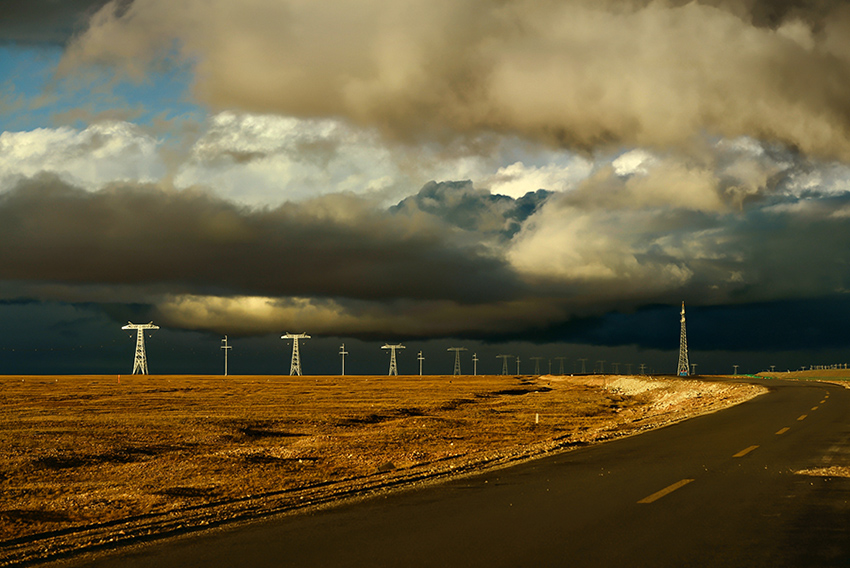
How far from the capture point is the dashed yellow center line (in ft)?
39.2

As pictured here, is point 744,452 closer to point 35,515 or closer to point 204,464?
point 204,464

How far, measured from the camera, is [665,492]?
1264 cm

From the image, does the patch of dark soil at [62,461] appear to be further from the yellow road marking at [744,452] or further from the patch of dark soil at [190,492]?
the yellow road marking at [744,452]

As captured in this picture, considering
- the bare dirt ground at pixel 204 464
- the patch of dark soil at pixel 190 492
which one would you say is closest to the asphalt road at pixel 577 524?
the bare dirt ground at pixel 204 464

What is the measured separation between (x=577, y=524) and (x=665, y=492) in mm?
3395

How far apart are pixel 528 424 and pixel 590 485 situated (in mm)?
24678

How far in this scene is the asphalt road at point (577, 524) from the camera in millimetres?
8312

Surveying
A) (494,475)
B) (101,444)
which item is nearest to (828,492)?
(494,475)

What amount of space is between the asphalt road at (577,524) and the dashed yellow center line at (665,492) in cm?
2

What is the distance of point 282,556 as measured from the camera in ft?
27.9

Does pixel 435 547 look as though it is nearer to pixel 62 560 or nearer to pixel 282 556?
pixel 282 556

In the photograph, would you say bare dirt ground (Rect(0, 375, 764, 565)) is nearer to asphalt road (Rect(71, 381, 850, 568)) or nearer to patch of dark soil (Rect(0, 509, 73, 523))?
patch of dark soil (Rect(0, 509, 73, 523))

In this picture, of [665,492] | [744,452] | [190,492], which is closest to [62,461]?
[190,492]

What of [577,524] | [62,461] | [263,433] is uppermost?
[577,524]
